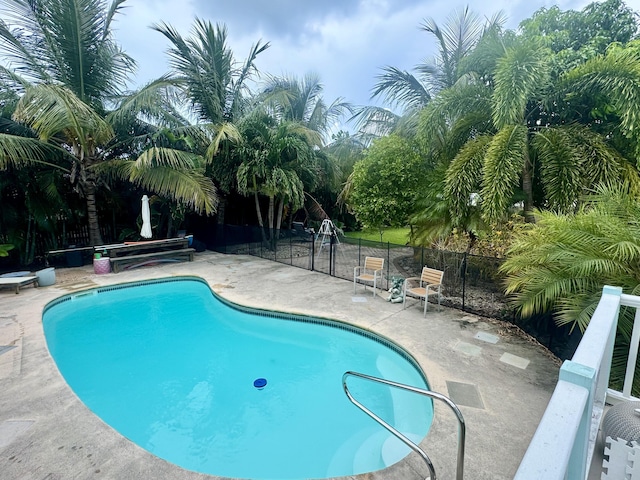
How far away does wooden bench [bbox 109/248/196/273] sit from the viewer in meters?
9.41

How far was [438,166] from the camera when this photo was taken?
842 centimetres

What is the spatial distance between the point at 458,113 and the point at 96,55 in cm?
1022

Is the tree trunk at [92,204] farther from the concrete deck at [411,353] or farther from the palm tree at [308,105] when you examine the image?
the palm tree at [308,105]

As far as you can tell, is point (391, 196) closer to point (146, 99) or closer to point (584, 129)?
point (584, 129)

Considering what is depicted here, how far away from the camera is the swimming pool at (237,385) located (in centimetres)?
340

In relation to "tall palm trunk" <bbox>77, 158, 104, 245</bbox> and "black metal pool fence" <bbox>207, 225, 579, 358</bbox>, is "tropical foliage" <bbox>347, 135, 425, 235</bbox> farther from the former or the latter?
"tall palm trunk" <bbox>77, 158, 104, 245</bbox>

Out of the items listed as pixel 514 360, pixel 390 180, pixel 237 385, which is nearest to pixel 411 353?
pixel 514 360

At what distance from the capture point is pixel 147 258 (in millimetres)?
10117

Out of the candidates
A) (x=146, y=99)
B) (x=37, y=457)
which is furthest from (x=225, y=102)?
(x=37, y=457)

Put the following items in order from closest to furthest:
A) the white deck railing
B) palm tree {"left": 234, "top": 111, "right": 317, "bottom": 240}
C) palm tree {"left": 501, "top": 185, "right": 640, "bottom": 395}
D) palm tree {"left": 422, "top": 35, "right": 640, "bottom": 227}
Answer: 1. the white deck railing
2. palm tree {"left": 501, "top": 185, "right": 640, "bottom": 395}
3. palm tree {"left": 422, "top": 35, "right": 640, "bottom": 227}
4. palm tree {"left": 234, "top": 111, "right": 317, "bottom": 240}

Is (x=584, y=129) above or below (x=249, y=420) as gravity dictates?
above

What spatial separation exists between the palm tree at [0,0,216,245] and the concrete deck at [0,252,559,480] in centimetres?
387

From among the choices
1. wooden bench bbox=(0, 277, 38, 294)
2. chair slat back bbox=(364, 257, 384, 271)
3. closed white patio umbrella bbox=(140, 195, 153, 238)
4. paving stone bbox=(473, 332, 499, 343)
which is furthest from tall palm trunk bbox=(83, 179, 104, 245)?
paving stone bbox=(473, 332, 499, 343)

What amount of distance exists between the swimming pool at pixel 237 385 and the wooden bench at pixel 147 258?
205cm
